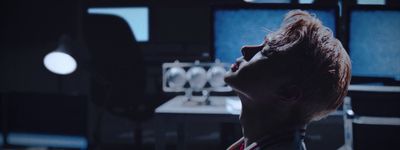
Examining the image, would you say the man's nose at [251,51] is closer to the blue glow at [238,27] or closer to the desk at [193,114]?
the desk at [193,114]

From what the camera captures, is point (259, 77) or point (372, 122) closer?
point (259, 77)

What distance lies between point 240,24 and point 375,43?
0.58 meters

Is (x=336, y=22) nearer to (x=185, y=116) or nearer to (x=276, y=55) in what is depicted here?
(x=185, y=116)

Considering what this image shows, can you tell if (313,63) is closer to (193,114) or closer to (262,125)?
(262,125)

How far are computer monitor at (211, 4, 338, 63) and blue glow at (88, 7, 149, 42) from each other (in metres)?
2.09

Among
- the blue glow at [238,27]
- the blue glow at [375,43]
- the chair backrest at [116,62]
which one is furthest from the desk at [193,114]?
the chair backrest at [116,62]

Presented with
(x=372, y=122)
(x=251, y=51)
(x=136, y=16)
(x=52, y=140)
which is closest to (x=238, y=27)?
(x=372, y=122)

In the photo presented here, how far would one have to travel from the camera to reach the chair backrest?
128 inches

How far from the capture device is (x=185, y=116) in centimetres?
185

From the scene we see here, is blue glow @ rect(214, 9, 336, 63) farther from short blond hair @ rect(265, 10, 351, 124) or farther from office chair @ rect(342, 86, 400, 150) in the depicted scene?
short blond hair @ rect(265, 10, 351, 124)

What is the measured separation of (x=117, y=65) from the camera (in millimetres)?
3273

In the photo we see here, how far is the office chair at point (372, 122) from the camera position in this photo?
58.1 inches

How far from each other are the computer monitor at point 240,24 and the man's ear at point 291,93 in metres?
1.31

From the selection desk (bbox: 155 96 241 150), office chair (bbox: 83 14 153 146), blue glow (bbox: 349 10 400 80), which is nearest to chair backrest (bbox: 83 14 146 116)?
office chair (bbox: 83 14 153 146)
